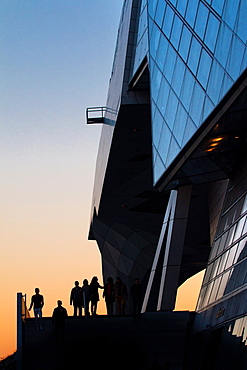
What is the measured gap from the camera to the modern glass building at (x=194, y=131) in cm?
1866

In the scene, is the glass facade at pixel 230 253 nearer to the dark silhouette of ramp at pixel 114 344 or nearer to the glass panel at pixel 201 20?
the dark silhouette of ramp at pixel 114 344

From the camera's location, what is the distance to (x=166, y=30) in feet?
83.6

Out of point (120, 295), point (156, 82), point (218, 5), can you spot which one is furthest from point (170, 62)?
point (120, 295)

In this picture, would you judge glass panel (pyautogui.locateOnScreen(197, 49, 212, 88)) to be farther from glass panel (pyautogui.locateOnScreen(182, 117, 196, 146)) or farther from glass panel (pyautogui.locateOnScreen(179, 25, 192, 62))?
glass panel (pyautogui.locateOnScreen(179, 25, 192, 62))

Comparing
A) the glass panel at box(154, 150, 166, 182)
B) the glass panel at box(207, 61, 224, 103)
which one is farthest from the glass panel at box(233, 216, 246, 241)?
the glass panel at box(207, 61, 224, 103)

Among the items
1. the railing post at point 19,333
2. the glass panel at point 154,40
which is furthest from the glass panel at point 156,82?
the railing post at point 19,333

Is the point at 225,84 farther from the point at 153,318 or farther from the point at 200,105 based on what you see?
the point at 153,318

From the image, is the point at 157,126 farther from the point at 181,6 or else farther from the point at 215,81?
the point at 215,81

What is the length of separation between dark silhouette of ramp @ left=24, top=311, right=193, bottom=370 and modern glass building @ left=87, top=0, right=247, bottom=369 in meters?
0.76

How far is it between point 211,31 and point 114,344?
939 cm

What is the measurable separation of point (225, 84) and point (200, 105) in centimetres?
249

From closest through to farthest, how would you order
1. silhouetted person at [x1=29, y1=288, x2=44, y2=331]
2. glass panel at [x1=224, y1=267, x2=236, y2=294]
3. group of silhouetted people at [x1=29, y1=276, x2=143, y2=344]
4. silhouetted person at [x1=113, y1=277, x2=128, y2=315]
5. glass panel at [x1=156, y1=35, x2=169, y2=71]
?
glass panel at [x1=224, y1=267, x2=236, y2=294], silhouetted person at [x1=29, y1=288, x2=44, y2=331], group of silhouetted people at [x1=29, y1=276, x2=143, y2=344], silhouetted person at [x1=113, y1=277, x2=128, y2=315], glass panel at [x1=156, y1=35, x2=169, y2=71]

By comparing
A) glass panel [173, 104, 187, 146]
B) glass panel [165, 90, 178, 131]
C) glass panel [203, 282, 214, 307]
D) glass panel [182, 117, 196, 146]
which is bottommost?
glass panel [203, 282, 214, 307]

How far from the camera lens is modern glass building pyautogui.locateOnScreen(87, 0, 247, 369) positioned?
18656 millimetres
